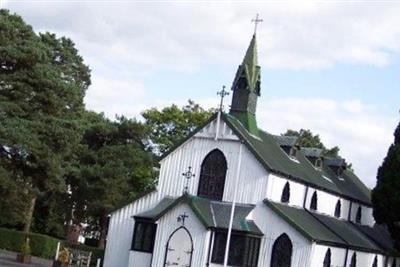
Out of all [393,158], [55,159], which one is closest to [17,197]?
[55,159]

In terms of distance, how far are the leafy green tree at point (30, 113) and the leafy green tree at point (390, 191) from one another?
59.0ft

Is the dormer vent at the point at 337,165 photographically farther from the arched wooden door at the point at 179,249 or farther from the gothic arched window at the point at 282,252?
the arched wooden door at the point at 179,249

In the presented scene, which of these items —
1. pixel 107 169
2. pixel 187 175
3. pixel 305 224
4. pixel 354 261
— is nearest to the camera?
pixel 305 224

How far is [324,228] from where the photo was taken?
41.5 m

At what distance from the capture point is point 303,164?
152 ft

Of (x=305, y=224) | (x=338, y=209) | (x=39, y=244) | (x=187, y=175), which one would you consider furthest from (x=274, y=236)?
(x=39, y=244)

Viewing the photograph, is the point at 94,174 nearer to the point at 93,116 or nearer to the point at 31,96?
the point at 93,116

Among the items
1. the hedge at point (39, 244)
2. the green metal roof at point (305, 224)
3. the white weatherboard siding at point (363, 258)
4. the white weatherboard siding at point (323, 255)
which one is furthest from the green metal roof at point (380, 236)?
the hedge at point (39, 244)

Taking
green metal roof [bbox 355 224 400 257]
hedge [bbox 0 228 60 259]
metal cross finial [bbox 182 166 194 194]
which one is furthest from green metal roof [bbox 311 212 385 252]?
hedge [bbox 0 228 60 259]

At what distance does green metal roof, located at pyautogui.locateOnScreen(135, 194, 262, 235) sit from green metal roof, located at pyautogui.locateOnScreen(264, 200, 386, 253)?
4.61 feet

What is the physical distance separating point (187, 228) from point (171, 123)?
95.5ft

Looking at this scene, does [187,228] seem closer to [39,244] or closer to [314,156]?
[314,156]

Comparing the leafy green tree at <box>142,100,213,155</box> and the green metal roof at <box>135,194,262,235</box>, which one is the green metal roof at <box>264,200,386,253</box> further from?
the leafy green tree at <box>142,100,213,155</box>

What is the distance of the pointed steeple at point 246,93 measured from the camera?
4203 cm
